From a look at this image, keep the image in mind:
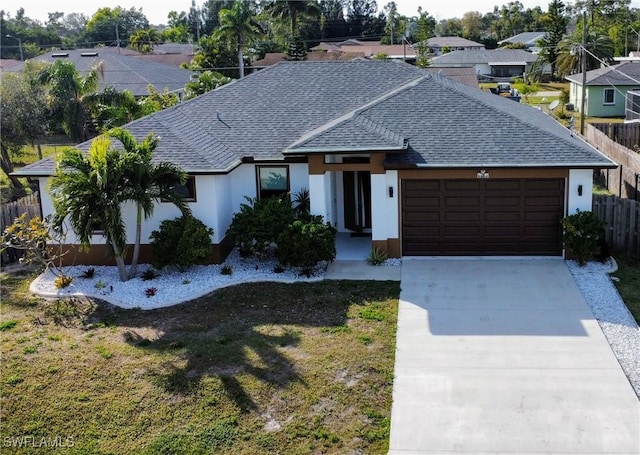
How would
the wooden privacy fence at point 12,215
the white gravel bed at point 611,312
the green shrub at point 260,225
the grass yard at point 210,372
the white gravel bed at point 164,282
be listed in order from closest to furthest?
the grass yard at point 210,372, the white gravel bed at point 611,312, the white gravel bed at point 164,282, the green shrub at point 260,225, the wooden privacy fence at point 12,215

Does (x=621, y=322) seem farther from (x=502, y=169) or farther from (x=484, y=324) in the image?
(x=502, y=169)

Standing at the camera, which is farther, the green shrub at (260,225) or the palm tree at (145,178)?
the green shrub at (260,225)

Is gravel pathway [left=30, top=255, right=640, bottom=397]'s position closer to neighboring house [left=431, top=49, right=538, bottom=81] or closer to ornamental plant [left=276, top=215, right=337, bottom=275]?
ornamental plant [left=276, top=215, right=337, bottom=275]

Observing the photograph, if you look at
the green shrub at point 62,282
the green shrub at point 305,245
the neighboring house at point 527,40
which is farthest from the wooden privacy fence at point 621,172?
the neighboring house at point 527,40

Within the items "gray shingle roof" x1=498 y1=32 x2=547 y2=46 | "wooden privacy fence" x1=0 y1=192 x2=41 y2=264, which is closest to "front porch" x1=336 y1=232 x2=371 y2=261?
"wooden privacy fence" x1=0 y1=192 x2=41 y2=264

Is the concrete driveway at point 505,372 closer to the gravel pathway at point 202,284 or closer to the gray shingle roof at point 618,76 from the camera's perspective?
the gravel pathway at point 202,284

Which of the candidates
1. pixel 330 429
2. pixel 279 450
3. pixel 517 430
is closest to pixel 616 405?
pixel 517 430
